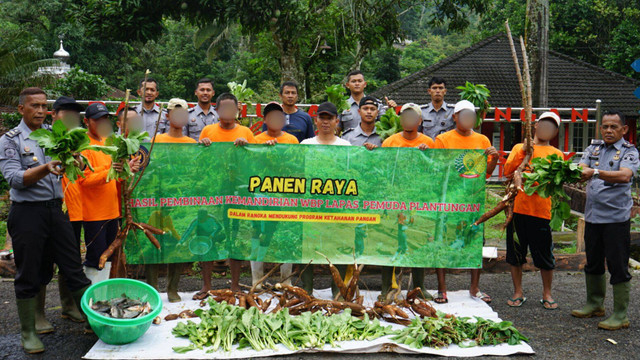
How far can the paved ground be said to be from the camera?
518 cm

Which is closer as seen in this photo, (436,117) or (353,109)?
(436,117)

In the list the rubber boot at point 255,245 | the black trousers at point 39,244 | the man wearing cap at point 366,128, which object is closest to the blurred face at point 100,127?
the black trousers at point 39,244

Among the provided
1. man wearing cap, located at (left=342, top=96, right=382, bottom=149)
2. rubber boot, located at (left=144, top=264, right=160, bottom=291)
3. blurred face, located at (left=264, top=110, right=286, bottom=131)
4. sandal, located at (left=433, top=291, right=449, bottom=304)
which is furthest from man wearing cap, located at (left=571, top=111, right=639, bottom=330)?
rubber boot, located at (left=144, top=264, right=160, bottom=291)

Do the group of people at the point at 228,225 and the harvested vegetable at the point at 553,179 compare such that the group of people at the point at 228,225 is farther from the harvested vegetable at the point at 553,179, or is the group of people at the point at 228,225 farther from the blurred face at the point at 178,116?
the harvested vegetable at the point at 553,179

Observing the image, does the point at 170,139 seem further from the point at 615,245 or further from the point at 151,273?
the point at 615,245

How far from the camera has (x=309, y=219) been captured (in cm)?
623

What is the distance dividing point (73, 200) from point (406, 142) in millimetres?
3444

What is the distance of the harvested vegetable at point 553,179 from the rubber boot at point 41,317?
482cm

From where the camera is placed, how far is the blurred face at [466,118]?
6297 millimetres

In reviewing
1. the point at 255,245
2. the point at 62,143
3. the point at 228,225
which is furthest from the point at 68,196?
the point at 255,245

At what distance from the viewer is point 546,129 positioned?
6.21 metres

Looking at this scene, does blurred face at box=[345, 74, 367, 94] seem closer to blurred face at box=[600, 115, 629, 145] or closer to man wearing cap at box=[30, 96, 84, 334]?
blurred face at box=[600, 115, 629, 145]

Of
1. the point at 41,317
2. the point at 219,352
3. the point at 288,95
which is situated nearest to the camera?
the point at 219,352

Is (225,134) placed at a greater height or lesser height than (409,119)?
lesser
